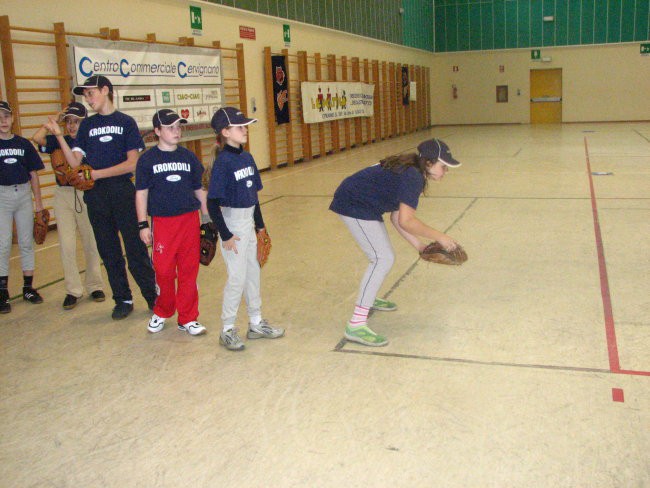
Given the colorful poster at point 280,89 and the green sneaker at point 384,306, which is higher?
the colorful poster at point 280,89

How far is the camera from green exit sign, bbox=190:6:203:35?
11.6m

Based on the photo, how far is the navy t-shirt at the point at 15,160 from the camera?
17.2ft

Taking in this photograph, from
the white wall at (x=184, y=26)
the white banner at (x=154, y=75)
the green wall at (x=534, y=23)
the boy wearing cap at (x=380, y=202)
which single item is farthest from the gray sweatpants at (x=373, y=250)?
the green wall at (x=534, y=23)

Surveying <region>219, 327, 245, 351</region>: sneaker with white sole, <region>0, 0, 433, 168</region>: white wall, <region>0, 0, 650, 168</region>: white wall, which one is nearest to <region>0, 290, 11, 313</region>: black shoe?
<region>219, 327, 245, 351</region>: sneaker with white sole

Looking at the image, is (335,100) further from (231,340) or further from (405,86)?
(231,340)

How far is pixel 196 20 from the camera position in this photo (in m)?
11.8

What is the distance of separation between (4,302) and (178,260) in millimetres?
1775

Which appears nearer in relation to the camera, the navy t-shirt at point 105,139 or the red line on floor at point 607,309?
the red line on floor at point 607,309

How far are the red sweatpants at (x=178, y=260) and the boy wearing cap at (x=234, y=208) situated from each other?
381mm

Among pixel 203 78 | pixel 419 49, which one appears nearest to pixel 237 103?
pixel 203 78

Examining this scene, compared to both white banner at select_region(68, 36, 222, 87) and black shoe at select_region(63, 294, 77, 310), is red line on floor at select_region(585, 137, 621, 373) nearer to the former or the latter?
black shoe at select_region(63, 294, 77, 310)

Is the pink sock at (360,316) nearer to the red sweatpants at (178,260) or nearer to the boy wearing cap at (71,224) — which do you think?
the red sweatpants at (178,260)

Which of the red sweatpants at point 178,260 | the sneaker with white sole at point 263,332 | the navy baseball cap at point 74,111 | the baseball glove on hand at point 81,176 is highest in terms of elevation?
the navy baseball cap at point 74,111

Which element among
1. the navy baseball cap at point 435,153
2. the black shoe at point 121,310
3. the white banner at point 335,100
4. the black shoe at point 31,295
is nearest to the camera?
the navy baseball cap at point 435,153
